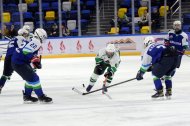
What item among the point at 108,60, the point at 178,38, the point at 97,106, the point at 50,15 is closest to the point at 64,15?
the point at 50,15

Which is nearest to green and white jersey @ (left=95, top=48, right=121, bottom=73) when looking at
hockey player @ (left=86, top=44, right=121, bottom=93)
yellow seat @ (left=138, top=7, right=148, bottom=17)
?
hockey player @ (left=86, top=44, right=121, bottom=93)

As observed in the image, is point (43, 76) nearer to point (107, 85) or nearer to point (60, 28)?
point (107, 85)

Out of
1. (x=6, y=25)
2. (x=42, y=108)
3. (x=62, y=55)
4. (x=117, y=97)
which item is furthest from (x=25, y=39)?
(x=6, y=25)

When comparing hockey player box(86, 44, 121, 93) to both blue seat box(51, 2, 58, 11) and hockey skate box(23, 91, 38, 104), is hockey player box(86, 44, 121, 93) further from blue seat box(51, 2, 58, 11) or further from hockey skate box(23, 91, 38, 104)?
blue seat box(51, 2, 58, 11)

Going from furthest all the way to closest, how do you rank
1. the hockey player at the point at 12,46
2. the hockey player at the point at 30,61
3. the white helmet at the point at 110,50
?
the white helmet at the point at 110,50 < the hockey player at the point at 12,46 < the hockey player at the point at 30,61

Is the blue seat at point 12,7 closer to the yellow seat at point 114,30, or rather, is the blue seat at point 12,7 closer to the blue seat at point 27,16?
the blue seat at point 27,16

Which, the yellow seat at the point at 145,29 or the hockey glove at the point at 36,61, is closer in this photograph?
the hockey glove at the point at 36,61

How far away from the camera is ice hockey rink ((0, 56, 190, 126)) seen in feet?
18.0

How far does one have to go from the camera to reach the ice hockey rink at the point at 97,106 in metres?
5.48

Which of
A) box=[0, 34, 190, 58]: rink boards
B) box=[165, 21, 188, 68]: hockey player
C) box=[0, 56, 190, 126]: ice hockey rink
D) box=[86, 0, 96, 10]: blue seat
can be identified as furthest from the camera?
box=[86, 0, 96, 10]: blue seat

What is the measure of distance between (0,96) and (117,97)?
1.71 meters

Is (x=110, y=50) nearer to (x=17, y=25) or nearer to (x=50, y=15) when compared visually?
(x=17, y=25)

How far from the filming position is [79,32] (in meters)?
15.2

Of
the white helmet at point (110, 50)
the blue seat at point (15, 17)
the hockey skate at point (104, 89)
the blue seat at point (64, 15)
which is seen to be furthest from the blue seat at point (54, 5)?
the white helmet at point (110, 50)
